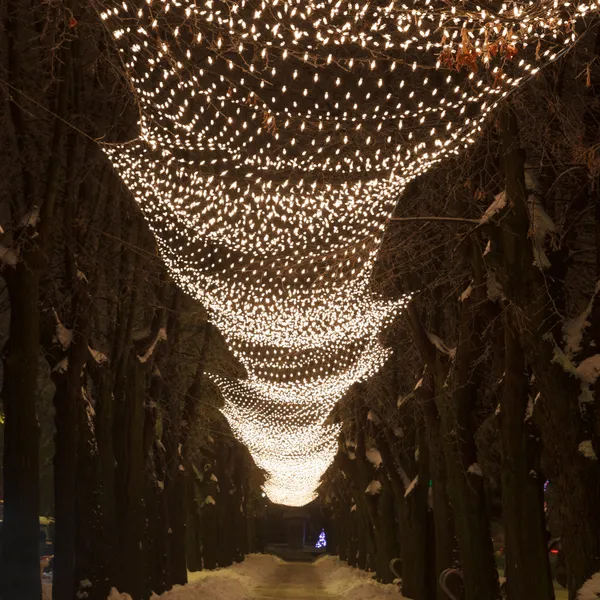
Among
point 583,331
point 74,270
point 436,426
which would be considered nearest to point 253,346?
point 436,426

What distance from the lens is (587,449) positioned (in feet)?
34.0

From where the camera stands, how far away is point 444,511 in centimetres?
1836

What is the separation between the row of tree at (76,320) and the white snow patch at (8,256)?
0.7 inches

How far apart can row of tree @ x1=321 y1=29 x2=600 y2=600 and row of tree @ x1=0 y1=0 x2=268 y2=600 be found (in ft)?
16.6

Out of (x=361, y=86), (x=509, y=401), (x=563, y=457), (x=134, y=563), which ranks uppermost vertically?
(x=361, y=86)

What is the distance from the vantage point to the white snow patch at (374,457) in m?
28.2

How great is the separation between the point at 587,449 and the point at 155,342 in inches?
518

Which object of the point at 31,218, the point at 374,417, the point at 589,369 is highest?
the point at 31,218

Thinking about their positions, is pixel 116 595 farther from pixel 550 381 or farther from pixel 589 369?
pixel 589 369

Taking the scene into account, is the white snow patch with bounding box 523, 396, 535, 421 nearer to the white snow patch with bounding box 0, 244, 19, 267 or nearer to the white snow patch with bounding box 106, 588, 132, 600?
the white snow patch with bounding box 0, 244, 19, 267

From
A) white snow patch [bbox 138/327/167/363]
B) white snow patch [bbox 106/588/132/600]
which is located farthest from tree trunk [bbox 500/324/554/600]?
white snow patch [bbox 138/327/167/363]

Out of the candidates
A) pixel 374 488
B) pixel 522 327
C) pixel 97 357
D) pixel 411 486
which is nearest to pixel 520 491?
pixel 522 327

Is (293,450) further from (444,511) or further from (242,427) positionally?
(444,511)

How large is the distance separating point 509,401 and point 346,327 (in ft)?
21.4
